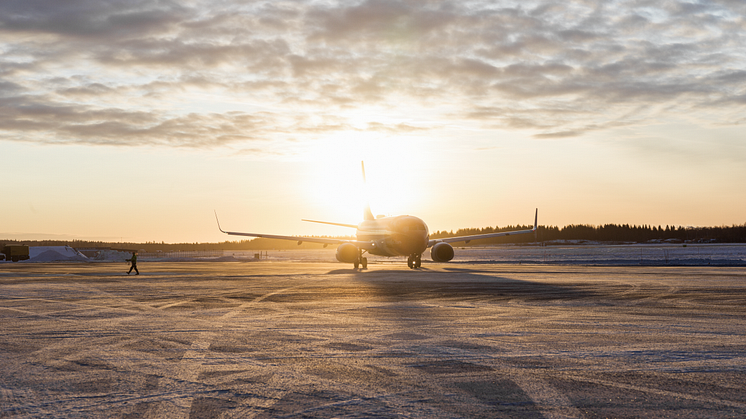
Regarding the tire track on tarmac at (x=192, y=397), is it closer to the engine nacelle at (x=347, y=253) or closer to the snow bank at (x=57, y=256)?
the engine nacelle at (x=347, y=253)

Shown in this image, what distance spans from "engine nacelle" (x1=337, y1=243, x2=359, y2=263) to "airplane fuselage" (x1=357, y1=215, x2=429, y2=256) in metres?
2.47

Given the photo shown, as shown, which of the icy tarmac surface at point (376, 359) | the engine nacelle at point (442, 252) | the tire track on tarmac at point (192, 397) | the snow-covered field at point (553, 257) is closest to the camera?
the tire track on tarmac at point (192, 397)

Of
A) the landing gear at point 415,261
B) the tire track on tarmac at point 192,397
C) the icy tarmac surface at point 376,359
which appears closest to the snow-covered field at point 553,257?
the landing gear at point 415,261

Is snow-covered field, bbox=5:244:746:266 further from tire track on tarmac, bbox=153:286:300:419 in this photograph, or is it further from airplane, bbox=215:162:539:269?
tire track on tarmac, bbox=153:286:300:419

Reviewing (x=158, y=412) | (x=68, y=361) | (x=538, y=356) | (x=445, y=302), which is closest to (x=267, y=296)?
(x=445, y=302)

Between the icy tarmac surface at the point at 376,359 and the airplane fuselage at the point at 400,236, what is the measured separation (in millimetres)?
21837

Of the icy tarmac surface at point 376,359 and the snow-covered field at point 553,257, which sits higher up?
the icy tarmac surface at point 376,359

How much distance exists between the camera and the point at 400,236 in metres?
39.9

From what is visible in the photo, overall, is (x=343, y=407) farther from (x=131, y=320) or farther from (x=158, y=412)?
(x=131, y=320)

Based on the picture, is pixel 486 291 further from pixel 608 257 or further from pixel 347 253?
pixel 608 257

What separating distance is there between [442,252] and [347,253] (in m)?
7.94

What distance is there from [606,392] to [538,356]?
7.68ft

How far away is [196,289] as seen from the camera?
23672 mm

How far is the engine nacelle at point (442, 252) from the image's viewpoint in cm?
4131
